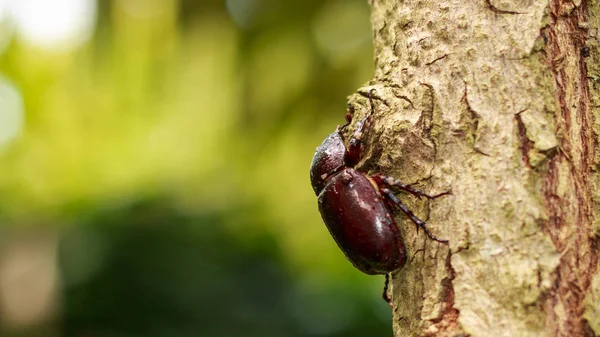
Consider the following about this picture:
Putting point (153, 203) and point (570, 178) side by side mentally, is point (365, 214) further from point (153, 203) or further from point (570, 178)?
point (153, 203)

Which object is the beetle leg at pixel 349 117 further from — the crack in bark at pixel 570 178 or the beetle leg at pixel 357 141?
the crack in bark at pixel 570 178

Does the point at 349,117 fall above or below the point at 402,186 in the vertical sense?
above

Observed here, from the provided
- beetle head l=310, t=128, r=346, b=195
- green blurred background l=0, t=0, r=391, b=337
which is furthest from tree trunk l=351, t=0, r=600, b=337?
green blurred background l=0, t=0, r=391, b=337

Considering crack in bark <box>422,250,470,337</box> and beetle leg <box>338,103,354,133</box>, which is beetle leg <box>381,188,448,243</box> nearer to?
crack in bark <box>422,250,470,337</box>

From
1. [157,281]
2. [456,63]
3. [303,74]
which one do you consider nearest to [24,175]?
[157,281]

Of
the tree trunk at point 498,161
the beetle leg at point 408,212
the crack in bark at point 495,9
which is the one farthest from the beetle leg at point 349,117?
the crack in bark at point 495,9

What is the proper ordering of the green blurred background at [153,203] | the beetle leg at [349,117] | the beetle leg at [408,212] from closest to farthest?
1. the beetle leg at [408,212]
2. the beetle leg at [349,117]
3. the green blurred background at [153,203]

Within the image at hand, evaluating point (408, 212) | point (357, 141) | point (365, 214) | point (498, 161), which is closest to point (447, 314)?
point (408, 212)

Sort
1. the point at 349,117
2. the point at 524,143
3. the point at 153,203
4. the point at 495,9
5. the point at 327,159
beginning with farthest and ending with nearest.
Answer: the point at 153,203, the point at 327,159, the point at 349,117, the point at 495,9, the point at 524,143
